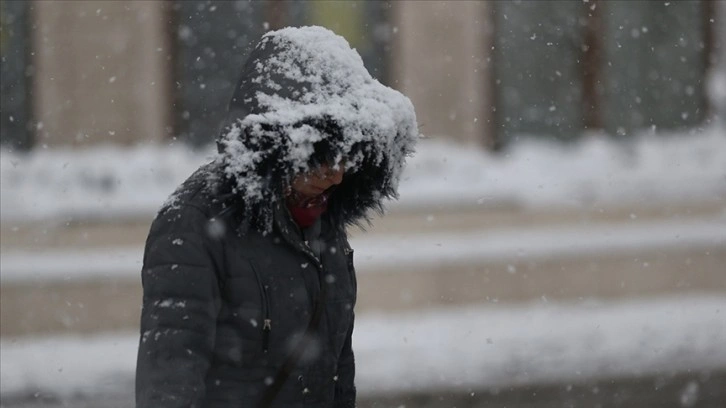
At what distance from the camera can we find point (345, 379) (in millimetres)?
2865

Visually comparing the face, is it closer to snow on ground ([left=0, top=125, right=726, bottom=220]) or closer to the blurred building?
snow on ground ([left=0, top=125, right=726, bottom=220])

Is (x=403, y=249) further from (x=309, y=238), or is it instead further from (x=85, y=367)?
(x=309, y=238)

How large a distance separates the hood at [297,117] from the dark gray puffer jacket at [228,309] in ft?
0.24

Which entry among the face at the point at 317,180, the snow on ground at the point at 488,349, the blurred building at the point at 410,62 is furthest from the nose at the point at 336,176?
the blurred building at the point at 410,62

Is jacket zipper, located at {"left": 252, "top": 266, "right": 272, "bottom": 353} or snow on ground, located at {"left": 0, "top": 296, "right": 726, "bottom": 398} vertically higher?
snow on ground, located at {"left": 0, "top": 296, "right": 726, "bottom": 398}

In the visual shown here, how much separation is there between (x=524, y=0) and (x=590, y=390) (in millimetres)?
3695

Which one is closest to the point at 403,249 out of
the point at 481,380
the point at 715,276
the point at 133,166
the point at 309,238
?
the point at 481,380

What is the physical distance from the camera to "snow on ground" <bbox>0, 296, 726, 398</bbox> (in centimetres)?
832

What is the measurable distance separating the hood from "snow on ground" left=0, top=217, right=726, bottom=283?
21.1 ft

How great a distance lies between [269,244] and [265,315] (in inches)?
6.4

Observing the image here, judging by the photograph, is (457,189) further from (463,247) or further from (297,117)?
(297,117)

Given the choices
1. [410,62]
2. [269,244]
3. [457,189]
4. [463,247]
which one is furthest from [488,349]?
[269,244]

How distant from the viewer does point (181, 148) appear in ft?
30.5

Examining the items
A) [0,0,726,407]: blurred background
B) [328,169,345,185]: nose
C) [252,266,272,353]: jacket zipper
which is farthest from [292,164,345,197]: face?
[0,0,726,407]: blurred background
